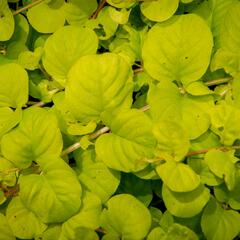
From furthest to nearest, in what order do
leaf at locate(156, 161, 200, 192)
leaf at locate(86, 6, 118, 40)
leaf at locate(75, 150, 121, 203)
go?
leaf at locate(86, 6, 118, 40)
leaf at locate(75, 150, 121, 203)
leaf at locate(156, 161, 200, 192)

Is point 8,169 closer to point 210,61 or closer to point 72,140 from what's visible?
point 72,140

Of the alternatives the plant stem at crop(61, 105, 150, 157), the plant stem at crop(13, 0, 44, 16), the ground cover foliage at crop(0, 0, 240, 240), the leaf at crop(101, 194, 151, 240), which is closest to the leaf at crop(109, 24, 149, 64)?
the ground cover foliage at crop(0, 0, 240, 240)

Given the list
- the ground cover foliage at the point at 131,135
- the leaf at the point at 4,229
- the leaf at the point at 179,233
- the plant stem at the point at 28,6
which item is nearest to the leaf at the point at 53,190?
the ground cover foliage at the point at 131,135

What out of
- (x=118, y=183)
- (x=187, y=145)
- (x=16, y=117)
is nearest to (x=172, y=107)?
(x=187, y=145)

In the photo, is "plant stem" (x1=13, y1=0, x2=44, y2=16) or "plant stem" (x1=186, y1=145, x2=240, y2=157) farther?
"plant stem" (x1=13, y1=0, x2=44, y2=16)

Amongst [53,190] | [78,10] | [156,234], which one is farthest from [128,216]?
[78,10]

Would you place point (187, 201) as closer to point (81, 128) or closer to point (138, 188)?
→ point (138, 188)

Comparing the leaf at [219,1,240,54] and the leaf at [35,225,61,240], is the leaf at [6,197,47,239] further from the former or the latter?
the leaf at [219,1,240,54]
